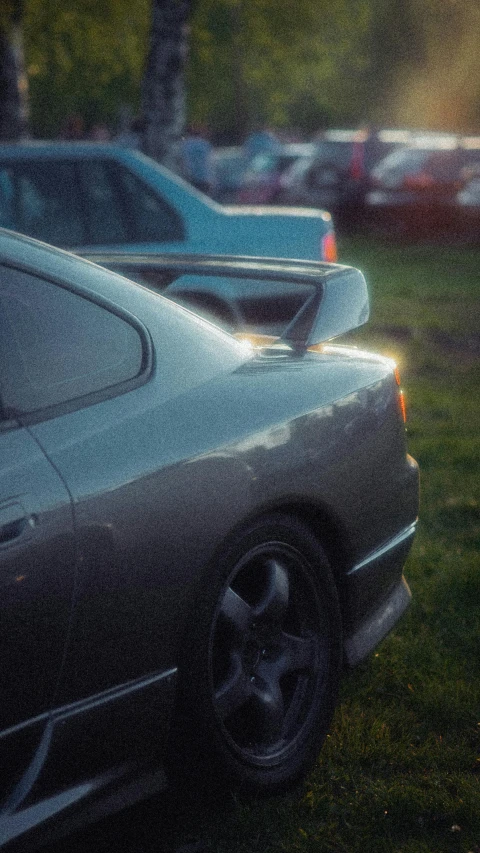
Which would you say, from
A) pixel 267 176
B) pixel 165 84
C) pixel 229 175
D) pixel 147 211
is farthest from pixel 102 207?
pixel 229 175

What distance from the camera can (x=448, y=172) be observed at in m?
20.5

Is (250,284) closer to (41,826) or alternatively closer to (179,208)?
(179,208)

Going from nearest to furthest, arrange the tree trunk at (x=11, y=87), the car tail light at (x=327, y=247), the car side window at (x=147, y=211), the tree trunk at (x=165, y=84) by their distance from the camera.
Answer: the car side window at (x=147, y=211), the car tail light at (x=327, y=247), the tree trunk at (x=165, y=84), the tree trunk at (x=11, y=87)

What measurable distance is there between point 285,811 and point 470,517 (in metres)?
2.76

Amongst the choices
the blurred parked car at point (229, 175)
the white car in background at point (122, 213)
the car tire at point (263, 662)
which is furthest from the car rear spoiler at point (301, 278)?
the blurred parked car at point (229, 175)

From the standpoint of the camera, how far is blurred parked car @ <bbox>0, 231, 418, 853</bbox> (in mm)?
2418

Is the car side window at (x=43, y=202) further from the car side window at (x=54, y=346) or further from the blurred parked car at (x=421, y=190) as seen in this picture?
the blurred parked car at (x=421, y=190)

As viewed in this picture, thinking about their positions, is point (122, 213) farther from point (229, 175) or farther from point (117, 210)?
point (229, 175)

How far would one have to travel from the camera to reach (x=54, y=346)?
2654 mm

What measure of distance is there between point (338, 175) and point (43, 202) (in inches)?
646

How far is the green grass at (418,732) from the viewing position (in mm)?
3006

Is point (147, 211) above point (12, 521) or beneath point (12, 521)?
beneath

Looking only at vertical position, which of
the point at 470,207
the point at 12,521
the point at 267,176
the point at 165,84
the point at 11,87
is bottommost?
the point at 267,176

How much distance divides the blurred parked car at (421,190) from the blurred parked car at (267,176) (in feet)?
11.8
